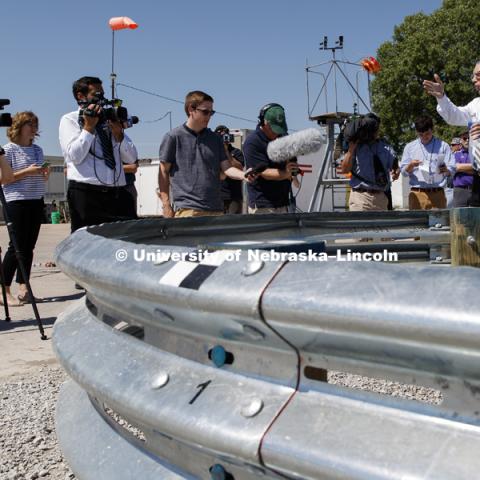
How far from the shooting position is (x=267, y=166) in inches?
229

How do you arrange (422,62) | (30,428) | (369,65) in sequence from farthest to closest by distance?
(422,62)
(369,65)
(30,428)

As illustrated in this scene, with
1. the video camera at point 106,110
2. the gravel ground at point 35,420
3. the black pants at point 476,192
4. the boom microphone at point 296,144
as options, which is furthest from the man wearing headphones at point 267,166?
the gravel ground at point 35,420

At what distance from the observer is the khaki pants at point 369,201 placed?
7.00 metres

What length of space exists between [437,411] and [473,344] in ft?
0.50

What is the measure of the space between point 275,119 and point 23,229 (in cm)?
272

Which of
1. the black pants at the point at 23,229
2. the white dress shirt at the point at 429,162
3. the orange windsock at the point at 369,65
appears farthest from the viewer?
the orange windsock at the point at 369,65

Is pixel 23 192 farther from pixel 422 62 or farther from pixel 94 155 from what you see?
pixel 422 62

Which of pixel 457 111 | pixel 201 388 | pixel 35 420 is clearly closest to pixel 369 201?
pixel 457 111

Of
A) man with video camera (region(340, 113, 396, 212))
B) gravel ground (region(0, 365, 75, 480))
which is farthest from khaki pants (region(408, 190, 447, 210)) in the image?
gravel ground (region(0, 365, 75, 480))

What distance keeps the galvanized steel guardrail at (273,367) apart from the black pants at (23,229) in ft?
16.9

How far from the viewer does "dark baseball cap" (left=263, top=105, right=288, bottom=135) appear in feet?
18.9

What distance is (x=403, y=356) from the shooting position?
1.06m

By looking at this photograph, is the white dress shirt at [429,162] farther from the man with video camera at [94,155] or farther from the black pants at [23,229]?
the black pants at [23,229]

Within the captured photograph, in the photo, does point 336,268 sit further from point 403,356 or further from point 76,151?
point 76,151
